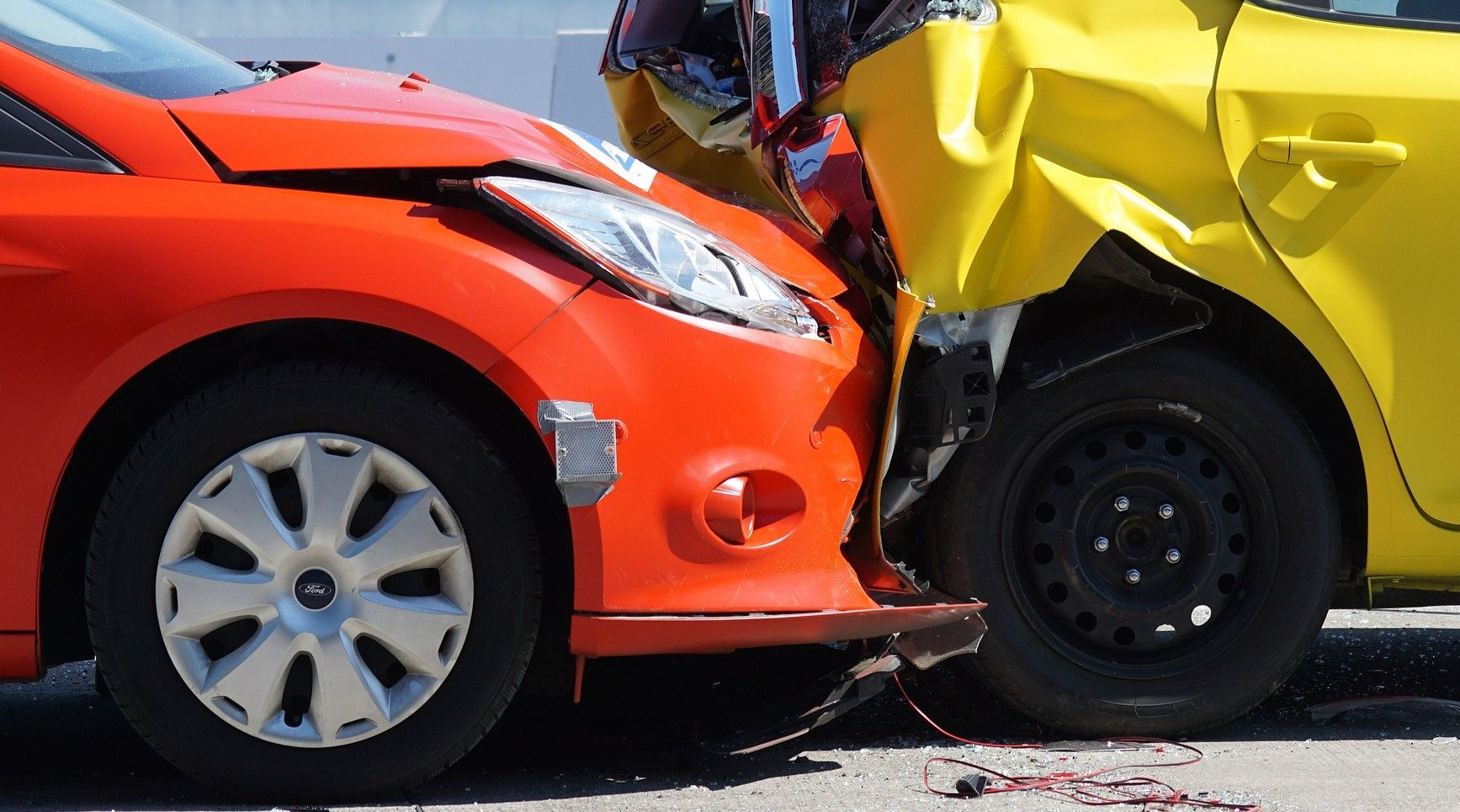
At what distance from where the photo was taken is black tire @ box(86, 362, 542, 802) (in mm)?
2580

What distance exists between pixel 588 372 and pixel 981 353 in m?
0.85

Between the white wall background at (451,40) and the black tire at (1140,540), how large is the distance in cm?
825

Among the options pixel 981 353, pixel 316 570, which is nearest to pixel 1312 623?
pixel 981 353

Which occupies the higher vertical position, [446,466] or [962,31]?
[962,31]

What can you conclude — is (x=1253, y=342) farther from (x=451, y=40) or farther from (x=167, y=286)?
(x=451, y=40)

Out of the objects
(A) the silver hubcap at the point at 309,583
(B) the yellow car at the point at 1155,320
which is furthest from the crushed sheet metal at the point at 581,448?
(B) the yellow car at the point at 1155,320

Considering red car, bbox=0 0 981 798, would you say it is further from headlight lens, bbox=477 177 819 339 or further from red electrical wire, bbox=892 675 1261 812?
red electrical wire, bbox=892 675 1261 812

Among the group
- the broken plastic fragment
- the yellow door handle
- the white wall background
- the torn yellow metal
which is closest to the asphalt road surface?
A: the broken plastic fragment

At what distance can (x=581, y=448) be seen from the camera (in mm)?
2572

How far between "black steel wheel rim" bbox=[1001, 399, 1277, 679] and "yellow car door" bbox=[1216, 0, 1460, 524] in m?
0.37

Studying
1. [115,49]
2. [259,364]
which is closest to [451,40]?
[115,49]

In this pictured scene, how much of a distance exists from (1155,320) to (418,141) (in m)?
1.56

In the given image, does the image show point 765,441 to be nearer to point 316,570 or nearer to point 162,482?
point 316,570

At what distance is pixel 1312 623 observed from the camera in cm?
312
